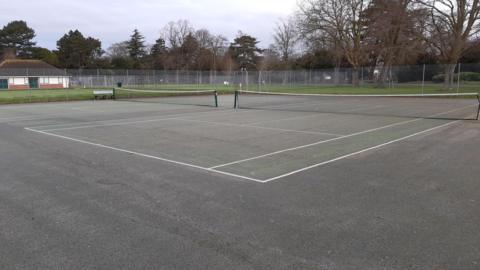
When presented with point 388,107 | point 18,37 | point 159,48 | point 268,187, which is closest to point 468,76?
point 388,107

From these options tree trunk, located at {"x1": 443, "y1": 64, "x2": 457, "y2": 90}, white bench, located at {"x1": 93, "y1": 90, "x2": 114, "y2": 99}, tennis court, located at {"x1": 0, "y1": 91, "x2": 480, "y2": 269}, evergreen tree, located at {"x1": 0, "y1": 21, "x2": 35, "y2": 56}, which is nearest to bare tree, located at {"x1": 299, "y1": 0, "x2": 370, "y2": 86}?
tree trunk, located at {"x1": 443, "y1": 64, "x2": 457, "y2": 90}

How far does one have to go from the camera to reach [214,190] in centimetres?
608

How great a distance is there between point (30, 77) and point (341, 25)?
4830 centimetres

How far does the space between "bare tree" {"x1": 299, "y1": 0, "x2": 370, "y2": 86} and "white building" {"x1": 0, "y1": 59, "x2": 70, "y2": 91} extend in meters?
36.4

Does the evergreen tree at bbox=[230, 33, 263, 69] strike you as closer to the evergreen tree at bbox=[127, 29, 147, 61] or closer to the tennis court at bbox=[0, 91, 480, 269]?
the evergreen tree at bbox=[127, 29, 147, 61]

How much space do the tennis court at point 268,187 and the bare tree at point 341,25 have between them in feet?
129

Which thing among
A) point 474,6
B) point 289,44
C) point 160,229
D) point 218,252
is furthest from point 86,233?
point 289,44

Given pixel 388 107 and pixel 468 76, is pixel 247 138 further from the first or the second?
pixel 468 76

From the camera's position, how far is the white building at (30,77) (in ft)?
201

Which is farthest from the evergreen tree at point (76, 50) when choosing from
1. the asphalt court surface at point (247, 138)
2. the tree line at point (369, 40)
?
the asphalt court surface at point (247, 138)

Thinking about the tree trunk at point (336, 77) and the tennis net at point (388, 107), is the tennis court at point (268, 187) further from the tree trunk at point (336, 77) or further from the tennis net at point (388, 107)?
the tree trunk at point (336, 77)

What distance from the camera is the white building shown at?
6128 cm

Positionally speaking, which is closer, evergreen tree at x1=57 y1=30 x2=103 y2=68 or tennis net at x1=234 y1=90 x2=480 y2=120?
tennis net at x1=234 y1=90 x2=480 y2=120

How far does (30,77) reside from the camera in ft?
212
